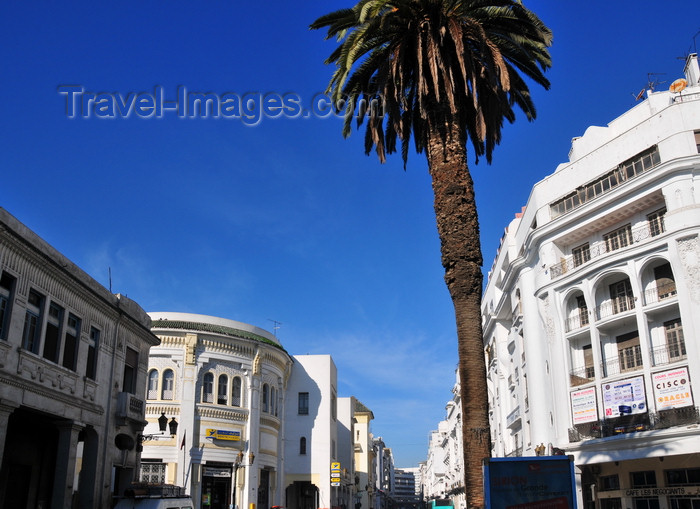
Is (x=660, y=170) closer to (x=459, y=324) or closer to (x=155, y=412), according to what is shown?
(x=459, y=324)

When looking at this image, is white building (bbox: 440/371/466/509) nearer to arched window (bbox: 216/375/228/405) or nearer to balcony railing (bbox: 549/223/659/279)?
arched window (bbox: 216/375/228/405)

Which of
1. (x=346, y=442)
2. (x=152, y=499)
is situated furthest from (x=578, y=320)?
(x=346, y=442)

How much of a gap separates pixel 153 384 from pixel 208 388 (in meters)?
3.35

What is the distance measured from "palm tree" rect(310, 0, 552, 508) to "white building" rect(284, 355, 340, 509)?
37.5 meters

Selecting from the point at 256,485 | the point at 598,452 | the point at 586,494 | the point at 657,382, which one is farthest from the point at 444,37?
the point at 256,485

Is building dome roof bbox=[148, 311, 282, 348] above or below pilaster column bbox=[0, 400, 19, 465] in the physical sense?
above

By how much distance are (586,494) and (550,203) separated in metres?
15.7

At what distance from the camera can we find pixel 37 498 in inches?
807

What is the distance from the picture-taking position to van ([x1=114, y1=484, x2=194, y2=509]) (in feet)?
62.2

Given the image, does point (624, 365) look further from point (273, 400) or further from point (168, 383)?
point (168, 383)

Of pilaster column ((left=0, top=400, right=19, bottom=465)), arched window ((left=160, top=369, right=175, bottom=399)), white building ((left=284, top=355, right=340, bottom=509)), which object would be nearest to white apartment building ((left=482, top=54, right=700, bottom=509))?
white building ((left=284, top=355, right=340, bottom=509))

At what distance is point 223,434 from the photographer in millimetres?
41125

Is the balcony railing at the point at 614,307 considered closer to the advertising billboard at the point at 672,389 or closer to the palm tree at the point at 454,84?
the advertising billboard at the point at 672,389

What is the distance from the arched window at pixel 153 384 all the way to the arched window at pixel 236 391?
4.82 metres
